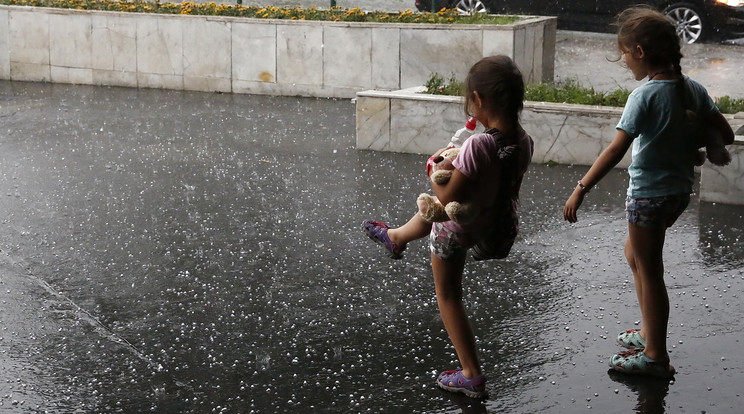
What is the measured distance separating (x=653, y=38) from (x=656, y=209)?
0.74 metres

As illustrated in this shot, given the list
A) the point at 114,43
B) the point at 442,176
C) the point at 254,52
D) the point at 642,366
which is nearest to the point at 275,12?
the point at 254,52

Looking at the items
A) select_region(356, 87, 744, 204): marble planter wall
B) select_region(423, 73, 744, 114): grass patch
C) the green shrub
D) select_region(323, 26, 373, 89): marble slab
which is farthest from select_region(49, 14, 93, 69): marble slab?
the green shrub

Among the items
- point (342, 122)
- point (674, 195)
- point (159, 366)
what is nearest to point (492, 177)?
point (674, 195)

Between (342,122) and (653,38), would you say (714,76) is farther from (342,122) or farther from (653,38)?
(653,38)

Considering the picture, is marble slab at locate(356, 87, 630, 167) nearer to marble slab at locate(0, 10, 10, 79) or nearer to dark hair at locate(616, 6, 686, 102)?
dark hair at locate(616, 6, 686, 102)

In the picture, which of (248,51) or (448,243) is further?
(248,51)

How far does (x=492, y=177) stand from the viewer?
4.09 metres

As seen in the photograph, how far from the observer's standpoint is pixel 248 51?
44.4 feet

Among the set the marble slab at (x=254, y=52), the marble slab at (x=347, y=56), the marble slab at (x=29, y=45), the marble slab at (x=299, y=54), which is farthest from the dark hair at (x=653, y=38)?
the marble slab at (x=29, y=45)

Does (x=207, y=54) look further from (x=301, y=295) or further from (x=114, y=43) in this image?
(x=301, y=295)

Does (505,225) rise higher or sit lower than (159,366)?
higher

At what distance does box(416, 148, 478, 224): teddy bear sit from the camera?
407cm

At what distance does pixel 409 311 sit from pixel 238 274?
4.09 feet

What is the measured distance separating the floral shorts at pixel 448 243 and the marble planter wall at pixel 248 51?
8060 millimetres
